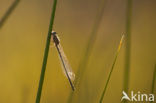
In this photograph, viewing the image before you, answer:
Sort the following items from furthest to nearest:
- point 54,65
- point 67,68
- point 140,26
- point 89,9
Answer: point 89,9 < point 140,26 < point 54,65 < point 67,68

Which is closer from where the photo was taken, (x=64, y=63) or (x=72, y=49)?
(x=64, y=63)

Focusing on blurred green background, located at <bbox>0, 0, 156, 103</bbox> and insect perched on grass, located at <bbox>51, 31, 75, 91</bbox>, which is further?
blurred green background, located at <bbox>0, 0, 156, 103</bbox>

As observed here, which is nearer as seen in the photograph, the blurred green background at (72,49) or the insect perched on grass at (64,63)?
the insect perched on grass at (64,63)

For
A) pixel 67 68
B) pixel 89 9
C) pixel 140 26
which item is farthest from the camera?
pixel 89 9

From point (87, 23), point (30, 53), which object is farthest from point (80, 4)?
point (30, 53)

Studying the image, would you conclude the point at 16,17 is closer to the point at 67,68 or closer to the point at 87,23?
the point at 87,23

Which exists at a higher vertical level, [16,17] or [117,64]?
[16,17]

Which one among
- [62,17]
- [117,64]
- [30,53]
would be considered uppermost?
[62,17]

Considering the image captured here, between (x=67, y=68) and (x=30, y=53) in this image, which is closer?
(x=67, y=68)
